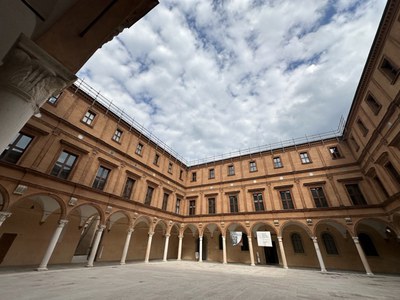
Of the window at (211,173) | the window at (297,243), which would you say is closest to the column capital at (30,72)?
the window at (211,173)

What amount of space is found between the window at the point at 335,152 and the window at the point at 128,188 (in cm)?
1848

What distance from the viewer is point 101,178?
511 inches

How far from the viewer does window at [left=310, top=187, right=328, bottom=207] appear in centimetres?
1486

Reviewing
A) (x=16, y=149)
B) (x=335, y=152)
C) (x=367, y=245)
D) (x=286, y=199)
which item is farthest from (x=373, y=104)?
(x=16, y=149)

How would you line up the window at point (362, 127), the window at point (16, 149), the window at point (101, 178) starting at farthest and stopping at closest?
1. the window at point (362, 127)
2. the window at point (101, 178)
3. the window at point (16, 149)

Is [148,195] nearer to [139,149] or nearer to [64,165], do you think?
[139,149]

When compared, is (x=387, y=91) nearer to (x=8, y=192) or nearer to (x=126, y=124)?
(x=126, y=124)

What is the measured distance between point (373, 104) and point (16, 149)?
21467 mm

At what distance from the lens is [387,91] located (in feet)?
32.0

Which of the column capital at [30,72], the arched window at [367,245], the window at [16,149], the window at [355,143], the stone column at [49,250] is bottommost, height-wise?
the stone column at [49,250]

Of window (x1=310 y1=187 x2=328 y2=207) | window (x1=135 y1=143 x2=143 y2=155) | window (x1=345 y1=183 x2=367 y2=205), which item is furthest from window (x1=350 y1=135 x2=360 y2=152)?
window (x1=135 y1=143 x2=143 y2=155)

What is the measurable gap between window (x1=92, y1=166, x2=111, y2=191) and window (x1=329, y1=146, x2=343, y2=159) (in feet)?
65.1

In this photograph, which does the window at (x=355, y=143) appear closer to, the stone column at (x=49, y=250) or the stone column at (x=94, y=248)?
the stone column at (x=94, y=248)

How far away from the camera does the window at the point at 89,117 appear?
1284 cm
